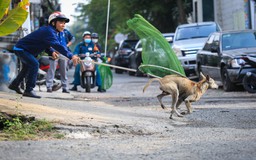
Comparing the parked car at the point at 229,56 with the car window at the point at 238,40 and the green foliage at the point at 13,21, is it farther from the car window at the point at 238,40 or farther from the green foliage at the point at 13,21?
the green foliage at the point at 13,21

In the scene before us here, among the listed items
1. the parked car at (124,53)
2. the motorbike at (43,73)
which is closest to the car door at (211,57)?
the motorbike at (43,73)

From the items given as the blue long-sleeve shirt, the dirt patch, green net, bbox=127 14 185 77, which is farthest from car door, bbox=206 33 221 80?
the dirt patch

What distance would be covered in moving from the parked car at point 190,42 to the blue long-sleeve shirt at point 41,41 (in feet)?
40.5

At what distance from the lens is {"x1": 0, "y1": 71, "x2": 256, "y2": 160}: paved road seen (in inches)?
319

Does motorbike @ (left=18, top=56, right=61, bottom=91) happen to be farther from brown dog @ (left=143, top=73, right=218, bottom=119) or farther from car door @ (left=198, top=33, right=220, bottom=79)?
brown dog @ (left=143, top=73, right=218, bottom=119)

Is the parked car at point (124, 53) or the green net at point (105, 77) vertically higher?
the parked car at point (124, 53)

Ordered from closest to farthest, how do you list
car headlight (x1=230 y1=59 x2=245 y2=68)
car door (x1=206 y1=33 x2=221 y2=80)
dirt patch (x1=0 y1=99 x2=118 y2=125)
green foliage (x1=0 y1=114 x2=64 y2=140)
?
1. green foliage (x1=0 y1=114 x2=64 y2=140)
2. dirt patch (x1=0 y1=99 x2=118 y2=125)
3. car headlight (x1=230 y1=59 x2=245 y2=68)
4. car door (x1=206 y1=33 x2=221 y2=80)

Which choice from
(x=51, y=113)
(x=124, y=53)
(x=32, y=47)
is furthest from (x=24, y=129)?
(x=124, y=53)

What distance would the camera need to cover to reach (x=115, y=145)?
883 centimetres

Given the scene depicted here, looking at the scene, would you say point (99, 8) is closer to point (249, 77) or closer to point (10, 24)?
point (249, 77)

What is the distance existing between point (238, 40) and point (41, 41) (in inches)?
297

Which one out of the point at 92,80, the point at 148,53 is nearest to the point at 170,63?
the point at 148,53

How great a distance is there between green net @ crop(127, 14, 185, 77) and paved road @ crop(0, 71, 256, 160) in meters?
0.78

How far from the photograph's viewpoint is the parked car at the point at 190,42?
26.6 meters
